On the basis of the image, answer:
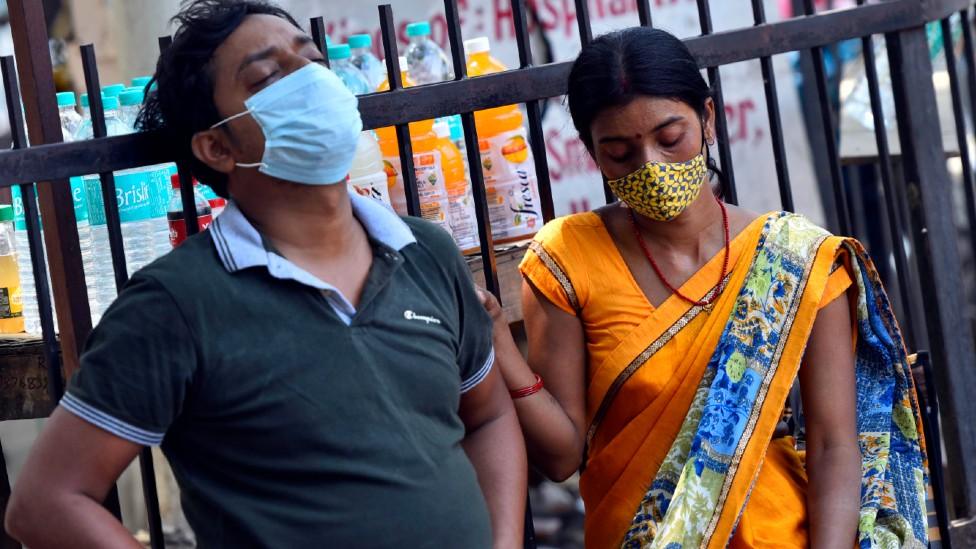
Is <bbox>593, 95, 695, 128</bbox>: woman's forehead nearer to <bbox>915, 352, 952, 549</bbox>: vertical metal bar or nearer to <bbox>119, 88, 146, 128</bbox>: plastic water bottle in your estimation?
<bbox>915, 352, 952, 549</bbox>: vertical metal bar

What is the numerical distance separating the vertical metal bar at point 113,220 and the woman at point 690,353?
0.67 meters

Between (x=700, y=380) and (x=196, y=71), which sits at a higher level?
(x=196, y=71)

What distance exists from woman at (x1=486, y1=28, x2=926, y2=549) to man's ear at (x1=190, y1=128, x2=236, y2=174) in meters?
0.56

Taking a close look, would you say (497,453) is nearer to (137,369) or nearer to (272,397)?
(272,397)

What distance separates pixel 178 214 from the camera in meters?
2.42

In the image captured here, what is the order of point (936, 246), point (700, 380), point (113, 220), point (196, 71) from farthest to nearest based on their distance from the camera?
point (936, 246)
point (700, 380)
point (113, 220)
point (196, 71)

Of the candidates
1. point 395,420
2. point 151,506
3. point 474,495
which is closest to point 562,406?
point 474,495

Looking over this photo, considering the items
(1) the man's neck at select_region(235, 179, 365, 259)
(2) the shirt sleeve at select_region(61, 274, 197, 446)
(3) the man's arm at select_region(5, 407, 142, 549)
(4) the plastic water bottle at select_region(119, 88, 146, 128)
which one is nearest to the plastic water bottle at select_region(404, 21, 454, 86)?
(4) the plastic water bottle at select_region(119, 88, 146, 128)

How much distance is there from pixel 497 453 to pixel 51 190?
3.00ft

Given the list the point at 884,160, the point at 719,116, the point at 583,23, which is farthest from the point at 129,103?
the point at 884,160

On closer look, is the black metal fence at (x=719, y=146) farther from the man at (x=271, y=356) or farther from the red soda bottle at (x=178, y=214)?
the man at (x=271, y=356)

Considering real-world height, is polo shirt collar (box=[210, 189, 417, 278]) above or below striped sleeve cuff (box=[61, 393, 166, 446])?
above

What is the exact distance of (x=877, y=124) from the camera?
297 centimetres

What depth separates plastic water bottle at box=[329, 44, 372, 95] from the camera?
2779 millimetres
